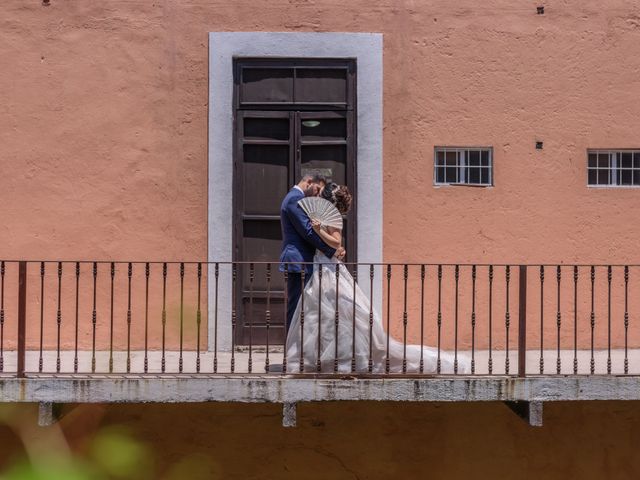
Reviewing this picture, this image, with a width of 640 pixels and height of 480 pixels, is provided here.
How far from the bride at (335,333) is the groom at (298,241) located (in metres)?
0.07

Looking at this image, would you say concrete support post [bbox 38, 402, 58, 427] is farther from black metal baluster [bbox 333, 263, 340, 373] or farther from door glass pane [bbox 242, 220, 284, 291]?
door glass pane [bbox 242, 220, 284, 291]

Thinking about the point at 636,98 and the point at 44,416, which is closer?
the point at 44,416

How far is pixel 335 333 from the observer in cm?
734

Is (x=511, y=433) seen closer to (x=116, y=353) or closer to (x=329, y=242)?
(x=329, y=242)

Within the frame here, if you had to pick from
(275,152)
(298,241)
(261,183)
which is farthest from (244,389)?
(275,152)

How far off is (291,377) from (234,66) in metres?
3.07

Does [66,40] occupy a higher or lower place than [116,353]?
higher

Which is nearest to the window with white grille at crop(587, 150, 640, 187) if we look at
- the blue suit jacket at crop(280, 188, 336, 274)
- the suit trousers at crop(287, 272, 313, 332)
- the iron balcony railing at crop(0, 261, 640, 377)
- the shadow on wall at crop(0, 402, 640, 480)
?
the iron balcony railing at crop(0, 261, 640, 377)

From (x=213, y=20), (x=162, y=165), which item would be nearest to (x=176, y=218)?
(x=162, y=165)

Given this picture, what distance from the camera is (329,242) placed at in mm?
7414

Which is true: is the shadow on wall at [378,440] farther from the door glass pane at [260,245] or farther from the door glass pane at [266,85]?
the door glass pane at [266,85]

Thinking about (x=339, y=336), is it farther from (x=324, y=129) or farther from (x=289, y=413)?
(x=324, y=129)

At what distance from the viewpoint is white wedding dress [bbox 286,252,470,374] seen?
7.39m

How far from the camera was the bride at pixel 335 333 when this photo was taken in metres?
7.38
